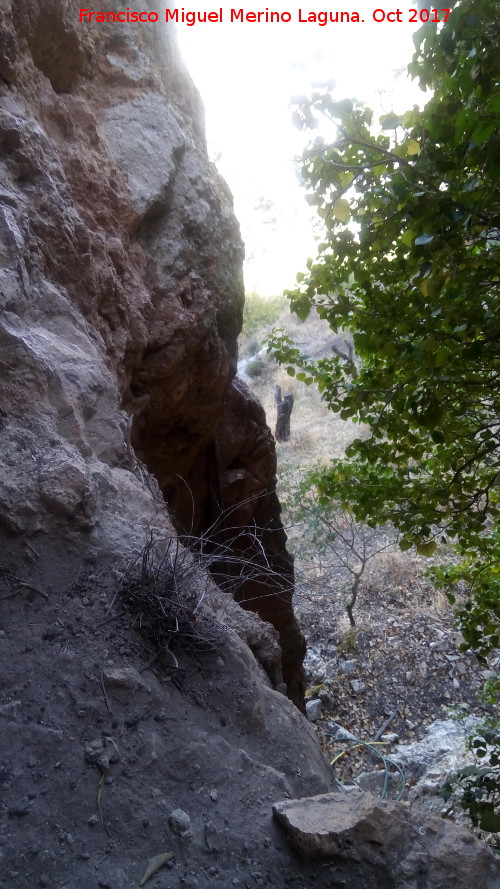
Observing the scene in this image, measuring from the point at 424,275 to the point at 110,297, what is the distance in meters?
1.96

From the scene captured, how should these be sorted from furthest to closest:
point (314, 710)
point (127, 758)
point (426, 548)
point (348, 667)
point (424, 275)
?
1. point (348, 667)
2. point (314, 710)
3. point (426, 548)
4. point (424, 275)
5. point (127, 758)

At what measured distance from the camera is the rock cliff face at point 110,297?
256 centimetres

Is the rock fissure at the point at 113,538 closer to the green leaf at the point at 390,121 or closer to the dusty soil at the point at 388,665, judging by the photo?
the green leaf at the point at 390,121

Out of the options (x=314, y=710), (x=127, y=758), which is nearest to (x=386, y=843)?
(x=127, y=758)

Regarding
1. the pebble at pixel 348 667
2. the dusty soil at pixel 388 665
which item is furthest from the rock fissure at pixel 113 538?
the pebble at pixel 348 667

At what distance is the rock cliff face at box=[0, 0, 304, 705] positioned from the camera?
256cm

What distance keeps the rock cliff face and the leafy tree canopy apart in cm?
91

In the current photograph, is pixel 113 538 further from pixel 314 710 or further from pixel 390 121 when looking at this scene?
pixel 314 710

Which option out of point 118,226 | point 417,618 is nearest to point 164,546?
point 118,226

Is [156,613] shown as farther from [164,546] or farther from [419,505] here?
[419,505]

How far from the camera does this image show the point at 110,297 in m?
3.81

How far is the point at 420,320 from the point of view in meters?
3.44

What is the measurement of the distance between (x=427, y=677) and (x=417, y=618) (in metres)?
1.28

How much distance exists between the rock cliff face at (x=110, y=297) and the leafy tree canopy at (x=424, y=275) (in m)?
0.91
